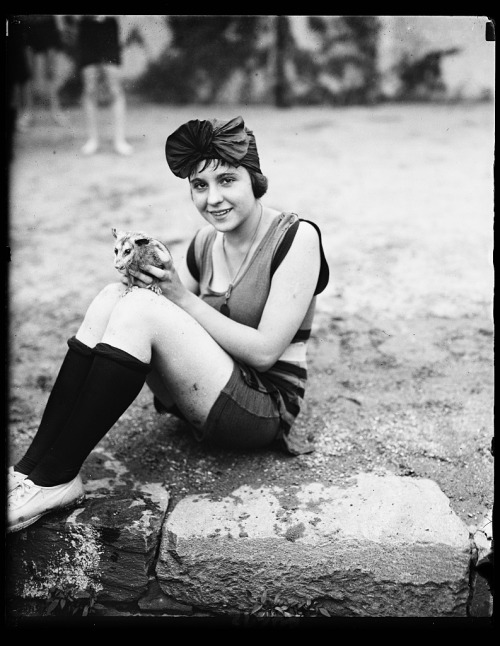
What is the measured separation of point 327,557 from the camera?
2.46 m

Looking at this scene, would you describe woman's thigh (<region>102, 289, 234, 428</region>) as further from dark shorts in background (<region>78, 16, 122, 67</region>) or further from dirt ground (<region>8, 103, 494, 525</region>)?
dark shorts in background (<region>78, 16, 122, 67</region>)

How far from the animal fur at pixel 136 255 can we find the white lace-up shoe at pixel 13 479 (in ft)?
2.26

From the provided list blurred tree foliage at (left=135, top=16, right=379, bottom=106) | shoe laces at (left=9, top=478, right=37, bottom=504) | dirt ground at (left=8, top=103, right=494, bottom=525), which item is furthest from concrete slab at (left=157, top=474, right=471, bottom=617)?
blurred tree foliage at (left=135, top=16, right=379, bottom=106)

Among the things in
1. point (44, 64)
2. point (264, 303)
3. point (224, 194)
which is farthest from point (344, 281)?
point (44, 64)

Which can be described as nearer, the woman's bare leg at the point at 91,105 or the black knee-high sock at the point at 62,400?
the black knee-high sock at the point at 62,400

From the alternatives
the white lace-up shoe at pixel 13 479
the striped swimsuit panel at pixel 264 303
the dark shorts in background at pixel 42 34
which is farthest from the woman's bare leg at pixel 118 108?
the white lace-up shoe at pixel 13 479

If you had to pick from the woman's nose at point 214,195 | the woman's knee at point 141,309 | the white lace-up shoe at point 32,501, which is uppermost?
the woman's nose at point 214,195

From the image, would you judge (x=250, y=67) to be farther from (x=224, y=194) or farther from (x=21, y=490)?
(x=21, y=490)

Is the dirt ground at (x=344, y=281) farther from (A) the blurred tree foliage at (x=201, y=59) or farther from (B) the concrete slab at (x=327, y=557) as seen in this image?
(A) the blurred tree foliage at (x=201, y=59)

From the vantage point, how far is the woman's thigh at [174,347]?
8.00ft

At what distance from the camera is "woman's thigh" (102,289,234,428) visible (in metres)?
2.44

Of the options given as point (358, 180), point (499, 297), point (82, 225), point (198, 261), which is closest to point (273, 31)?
point (358, 180)

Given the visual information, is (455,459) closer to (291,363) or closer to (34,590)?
(291,363)

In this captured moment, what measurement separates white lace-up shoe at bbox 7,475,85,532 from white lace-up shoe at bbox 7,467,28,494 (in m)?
0.01
